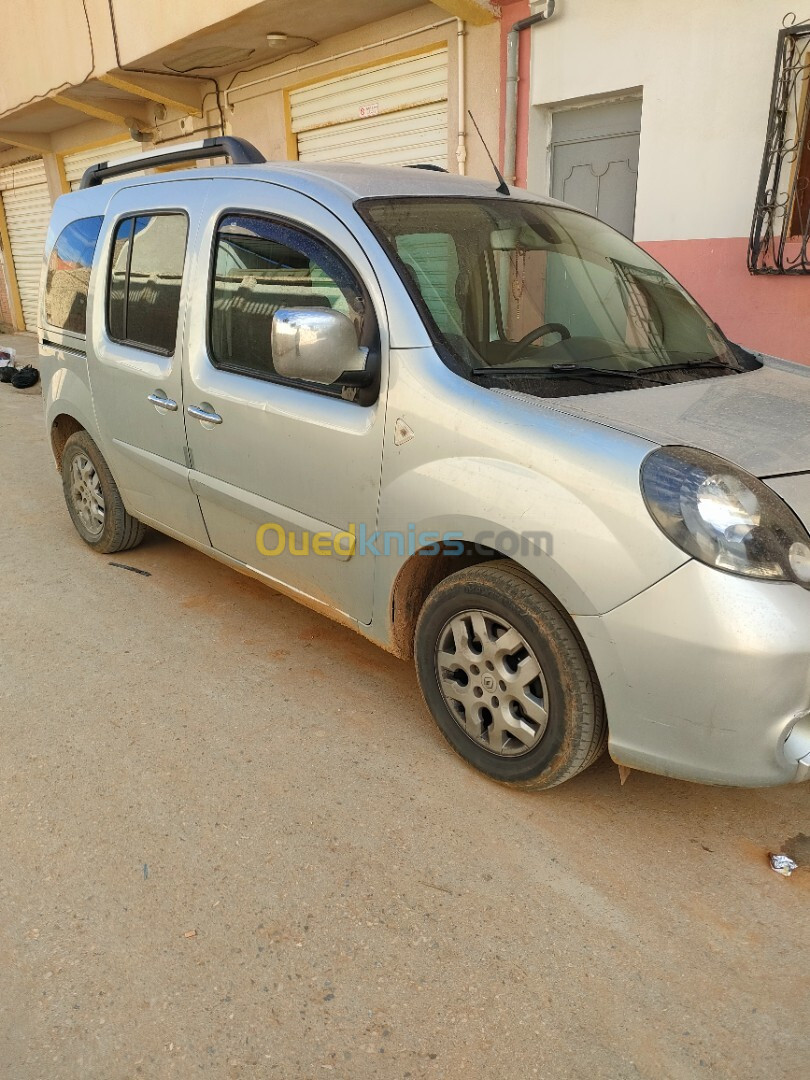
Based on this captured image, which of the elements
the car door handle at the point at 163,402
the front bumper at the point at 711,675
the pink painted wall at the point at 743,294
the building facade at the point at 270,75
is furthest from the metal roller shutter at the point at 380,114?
the front bumper at the point at 711,675

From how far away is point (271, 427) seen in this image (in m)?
3.00

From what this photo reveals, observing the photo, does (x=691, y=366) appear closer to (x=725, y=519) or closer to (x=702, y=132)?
(x=725, y=519)

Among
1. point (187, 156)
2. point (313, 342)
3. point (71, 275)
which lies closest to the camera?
point (313, 342)

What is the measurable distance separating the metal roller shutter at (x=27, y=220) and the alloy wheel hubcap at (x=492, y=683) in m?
16.8

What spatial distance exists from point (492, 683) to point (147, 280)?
2433 millimetres

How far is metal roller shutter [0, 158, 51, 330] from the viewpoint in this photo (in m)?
16.6

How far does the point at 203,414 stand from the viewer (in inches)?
130

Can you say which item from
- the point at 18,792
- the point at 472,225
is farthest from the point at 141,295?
the point at 18,792

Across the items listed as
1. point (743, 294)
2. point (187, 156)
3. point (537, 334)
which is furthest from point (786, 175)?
point (187, 156)

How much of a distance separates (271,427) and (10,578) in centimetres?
226

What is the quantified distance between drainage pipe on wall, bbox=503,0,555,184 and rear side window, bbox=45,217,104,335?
4.29 metres

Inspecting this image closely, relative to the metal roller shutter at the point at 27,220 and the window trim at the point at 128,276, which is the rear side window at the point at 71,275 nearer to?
the window trim at the point at 128,276

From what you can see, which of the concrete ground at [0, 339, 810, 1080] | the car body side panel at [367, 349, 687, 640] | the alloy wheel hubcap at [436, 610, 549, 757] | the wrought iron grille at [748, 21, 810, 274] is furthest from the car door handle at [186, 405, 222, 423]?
the wrought iron grille at [748, 21, 810, 274]

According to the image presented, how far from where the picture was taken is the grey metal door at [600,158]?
6594 mm
